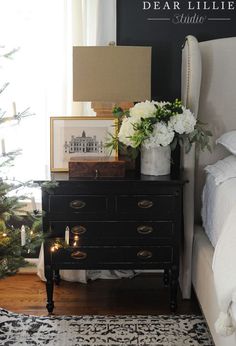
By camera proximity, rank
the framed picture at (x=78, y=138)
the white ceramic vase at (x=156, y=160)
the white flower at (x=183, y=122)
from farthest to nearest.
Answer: the framed picture at (x=78, y=138), the white ceramic vase at (x=156, y=160), the white flower at (x=183, y=122)

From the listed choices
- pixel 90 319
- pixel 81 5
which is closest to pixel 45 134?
pixel 81 5

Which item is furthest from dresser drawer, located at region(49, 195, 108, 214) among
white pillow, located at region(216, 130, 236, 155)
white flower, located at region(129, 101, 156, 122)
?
white pillow, located at region(216, 130, 236, 155)

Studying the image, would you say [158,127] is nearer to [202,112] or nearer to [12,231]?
[202,112]

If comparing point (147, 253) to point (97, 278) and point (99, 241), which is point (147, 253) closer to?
point (99, 241)

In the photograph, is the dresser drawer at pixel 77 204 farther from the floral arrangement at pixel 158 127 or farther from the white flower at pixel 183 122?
the white flower at pixel 183 122

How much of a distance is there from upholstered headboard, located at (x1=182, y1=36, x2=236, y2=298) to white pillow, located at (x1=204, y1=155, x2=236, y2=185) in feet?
0.37

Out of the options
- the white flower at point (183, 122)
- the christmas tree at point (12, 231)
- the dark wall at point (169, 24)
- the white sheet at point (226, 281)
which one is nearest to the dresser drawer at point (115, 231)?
the christmas tree at point (12, 231)

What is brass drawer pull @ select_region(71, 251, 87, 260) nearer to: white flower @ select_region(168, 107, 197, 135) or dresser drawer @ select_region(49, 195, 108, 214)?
dresser drawer @ select_region(49, 195, 108, 214)

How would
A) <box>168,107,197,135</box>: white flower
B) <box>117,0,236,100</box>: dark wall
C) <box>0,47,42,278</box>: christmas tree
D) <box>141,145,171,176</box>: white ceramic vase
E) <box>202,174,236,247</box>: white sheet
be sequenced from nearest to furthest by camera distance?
Answer: <box>0,47,42,278</box>: christmas tree, <box>202,174,236,247</box>: white sheet, <box>168,107,197,135</box>: white flower, <box>141,145,171,176</box>: white ceramic vase, <box>117,0,236,100</box>: dark wall

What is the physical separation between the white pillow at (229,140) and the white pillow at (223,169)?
81 mm

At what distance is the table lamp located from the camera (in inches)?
94.5

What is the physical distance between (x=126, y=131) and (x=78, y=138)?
0.33 m

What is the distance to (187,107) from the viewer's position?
96.6 inches

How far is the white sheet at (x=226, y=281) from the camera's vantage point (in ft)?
4.64
